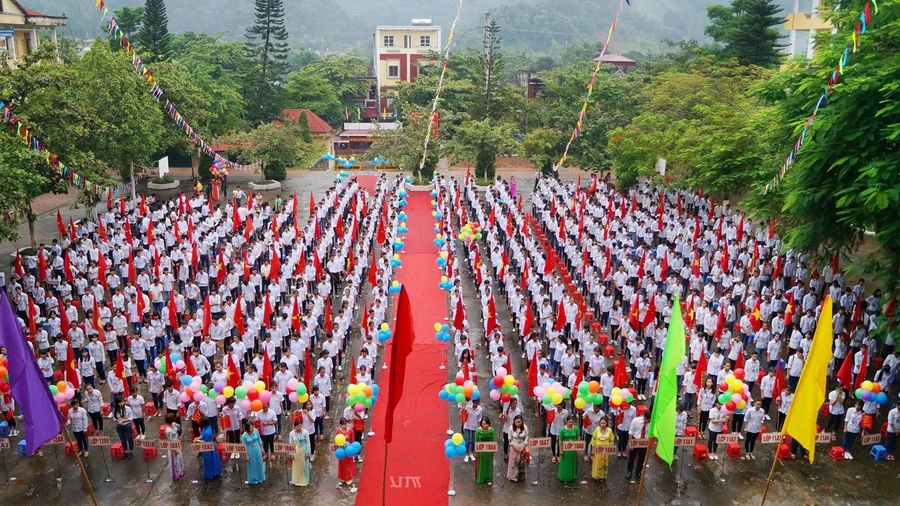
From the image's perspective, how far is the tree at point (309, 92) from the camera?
1720 inches

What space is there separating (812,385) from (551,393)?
2883 mm

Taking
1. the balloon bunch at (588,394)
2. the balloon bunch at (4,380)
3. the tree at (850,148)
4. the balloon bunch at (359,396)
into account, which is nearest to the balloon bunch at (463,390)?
the balloon bunch at (359,396)

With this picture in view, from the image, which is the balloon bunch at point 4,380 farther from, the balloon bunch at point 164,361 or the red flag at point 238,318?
the red flag at point 238,318

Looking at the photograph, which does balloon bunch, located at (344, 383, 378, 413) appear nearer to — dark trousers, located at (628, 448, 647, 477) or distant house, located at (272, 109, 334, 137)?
dark trousers, located at (628, 448, 647, 477)

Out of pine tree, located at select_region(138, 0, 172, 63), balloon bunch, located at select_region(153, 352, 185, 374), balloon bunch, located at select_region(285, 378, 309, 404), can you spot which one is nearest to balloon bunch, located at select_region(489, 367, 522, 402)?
balloon bunch, located at select_region(285, 378, 309, 404)

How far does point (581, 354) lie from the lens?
12406 mm

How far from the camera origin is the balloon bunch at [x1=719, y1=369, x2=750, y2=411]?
9492mm

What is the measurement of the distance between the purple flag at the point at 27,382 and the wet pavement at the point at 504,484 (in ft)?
5.56

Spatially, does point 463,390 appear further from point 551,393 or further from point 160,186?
point 160,186

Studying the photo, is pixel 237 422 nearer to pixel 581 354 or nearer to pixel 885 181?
pixel 581 354

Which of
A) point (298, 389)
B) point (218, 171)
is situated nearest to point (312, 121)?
point (218, 171)

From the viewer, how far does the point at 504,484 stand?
938cm

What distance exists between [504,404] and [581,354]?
3094 millimetres

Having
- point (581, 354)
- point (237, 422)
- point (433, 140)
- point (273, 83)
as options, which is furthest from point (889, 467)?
point (273, 83)
